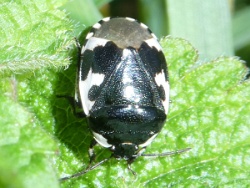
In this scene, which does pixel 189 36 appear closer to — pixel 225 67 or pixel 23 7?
pixel 225 67

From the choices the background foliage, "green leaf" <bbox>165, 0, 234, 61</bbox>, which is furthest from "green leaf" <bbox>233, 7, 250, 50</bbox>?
the background foliage

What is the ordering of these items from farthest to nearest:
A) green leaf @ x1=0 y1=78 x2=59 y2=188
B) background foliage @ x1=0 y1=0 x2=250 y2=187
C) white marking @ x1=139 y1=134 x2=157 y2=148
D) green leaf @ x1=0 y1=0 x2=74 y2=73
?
white marking @ x1=139 y1=134 x2=157 y2=148
background foliage @ x1=0 y1=0 x2=250 y2=187
green leaf @ x1=0 y1=0 x2=74 y2=73
green leaf @ x1=0 y1=78 x2=59 y2=188

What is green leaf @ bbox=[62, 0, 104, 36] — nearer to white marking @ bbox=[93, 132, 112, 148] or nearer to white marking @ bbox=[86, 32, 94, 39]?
white marking @ bbox=[86, 32, 94, 39]

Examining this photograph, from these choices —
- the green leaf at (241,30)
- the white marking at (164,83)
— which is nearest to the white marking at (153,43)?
the white marking at (164,83)

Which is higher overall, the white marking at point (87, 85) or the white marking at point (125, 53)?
the white marking at point (125, 53)

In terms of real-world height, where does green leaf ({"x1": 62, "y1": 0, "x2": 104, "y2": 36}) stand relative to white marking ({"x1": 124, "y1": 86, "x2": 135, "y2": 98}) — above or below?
above

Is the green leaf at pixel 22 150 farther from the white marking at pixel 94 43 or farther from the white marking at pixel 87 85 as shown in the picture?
the white marking at pixel 94 43

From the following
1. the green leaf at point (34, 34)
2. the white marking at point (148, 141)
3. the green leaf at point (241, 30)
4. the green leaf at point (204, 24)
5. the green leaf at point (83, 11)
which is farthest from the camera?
the green leaf at point (241, 30)
